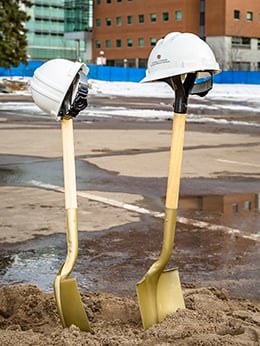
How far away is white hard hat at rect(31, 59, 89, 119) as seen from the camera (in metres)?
3.52

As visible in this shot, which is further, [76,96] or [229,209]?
[229,209]

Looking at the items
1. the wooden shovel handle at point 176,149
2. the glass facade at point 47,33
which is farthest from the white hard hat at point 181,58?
the glass facade at point 47,33

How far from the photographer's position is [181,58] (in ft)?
11.4

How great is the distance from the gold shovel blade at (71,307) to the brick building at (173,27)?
84597 millimetres

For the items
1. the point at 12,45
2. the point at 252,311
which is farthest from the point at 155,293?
the point at 12,45

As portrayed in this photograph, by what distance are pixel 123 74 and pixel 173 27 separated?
1357 cm

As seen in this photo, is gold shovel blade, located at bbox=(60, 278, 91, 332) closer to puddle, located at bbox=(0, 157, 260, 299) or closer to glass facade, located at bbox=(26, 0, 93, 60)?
puddle, located at bbox=(0, 157, 260, 299)

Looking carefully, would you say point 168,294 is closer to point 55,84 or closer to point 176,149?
point 176,149

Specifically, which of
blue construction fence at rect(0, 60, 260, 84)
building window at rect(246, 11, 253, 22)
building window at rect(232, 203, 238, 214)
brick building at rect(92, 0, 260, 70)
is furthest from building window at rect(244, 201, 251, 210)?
building window at rect(246, 11, 253, 22)

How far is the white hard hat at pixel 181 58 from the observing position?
3477 mm

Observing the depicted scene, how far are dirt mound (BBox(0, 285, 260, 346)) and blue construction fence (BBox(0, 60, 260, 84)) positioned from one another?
72.8 meters

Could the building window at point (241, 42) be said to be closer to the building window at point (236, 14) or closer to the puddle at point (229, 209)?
the building window at point (236, 14)

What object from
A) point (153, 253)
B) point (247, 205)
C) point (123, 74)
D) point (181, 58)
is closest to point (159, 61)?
point (181, 58)

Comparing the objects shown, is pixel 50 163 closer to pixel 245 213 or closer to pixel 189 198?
pixel 189 198
